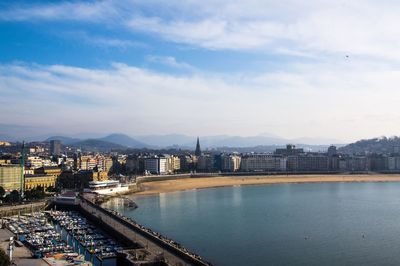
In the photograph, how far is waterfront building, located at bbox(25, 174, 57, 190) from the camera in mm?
37522

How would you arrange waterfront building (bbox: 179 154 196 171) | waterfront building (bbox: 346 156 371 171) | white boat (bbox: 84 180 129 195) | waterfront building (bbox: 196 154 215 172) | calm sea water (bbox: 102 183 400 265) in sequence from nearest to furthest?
1. calm sea water (bbox: 102 183 400 265)
2. white boat (bbox: 84 180 129 195)
3. waterfront building (bbox: 179 154 196 171)
4. waterfront building (bbox: 346 156 371 171)
5. waterfront building (bbox: 196 154 215 172)

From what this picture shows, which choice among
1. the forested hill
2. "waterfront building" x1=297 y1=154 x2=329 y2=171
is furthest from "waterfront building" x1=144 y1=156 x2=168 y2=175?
the forested hill

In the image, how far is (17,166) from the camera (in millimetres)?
36625

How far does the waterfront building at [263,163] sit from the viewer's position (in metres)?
72.8

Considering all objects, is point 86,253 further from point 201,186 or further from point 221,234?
point 201,186

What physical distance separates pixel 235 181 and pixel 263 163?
1980 cm

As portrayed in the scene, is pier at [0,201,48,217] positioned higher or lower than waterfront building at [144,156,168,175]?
lower

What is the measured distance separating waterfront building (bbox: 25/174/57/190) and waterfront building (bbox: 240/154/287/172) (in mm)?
37235

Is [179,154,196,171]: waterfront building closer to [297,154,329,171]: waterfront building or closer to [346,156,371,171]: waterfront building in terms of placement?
[297,154,329,171]: waterfront building

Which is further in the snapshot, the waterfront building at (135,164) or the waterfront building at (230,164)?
the waterfront building at (230,164)

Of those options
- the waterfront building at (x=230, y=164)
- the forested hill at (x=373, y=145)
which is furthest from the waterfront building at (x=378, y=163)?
the forested hill at (x=373, y=145)

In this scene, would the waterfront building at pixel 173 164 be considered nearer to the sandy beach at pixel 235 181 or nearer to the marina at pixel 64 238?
the sandy beach at pixel 235 181

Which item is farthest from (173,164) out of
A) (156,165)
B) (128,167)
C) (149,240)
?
(149,240)

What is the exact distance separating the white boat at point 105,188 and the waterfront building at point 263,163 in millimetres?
34038
